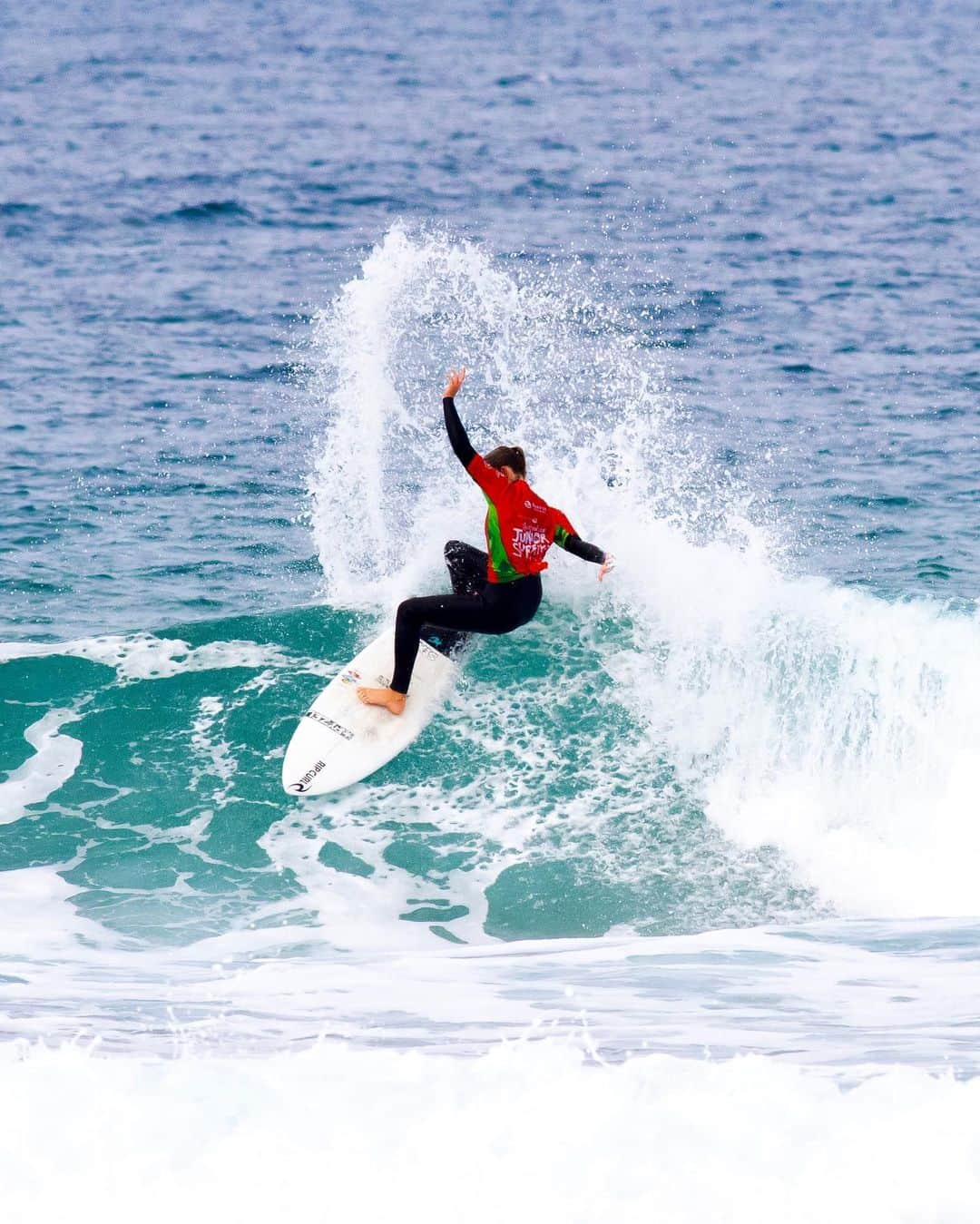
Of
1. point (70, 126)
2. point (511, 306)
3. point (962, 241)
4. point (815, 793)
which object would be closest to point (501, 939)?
point (815, 793)

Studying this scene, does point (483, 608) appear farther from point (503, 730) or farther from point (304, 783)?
point (304, 783)

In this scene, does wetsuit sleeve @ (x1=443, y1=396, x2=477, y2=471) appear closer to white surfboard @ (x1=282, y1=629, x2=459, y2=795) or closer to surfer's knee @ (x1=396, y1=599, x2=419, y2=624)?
surfer's knee @ (x1=396, y1=599, x2=419, y2=624)

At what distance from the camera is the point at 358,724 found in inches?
430

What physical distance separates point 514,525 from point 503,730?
1.94m

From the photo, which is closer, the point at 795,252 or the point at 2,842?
the point at 2,842

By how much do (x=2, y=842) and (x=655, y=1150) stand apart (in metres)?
5.47

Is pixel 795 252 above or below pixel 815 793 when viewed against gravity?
above

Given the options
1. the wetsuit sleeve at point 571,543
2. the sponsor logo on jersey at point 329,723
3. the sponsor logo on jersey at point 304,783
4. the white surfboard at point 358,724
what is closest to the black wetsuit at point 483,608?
the wetsuit sleeve at point 571,543

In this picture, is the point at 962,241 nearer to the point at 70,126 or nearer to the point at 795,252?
the point at 795,252

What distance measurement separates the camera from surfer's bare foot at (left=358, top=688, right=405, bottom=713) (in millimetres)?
10883

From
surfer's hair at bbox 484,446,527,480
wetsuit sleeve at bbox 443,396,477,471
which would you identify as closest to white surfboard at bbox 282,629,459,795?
surfer's hair at bbox 484,446,527,480

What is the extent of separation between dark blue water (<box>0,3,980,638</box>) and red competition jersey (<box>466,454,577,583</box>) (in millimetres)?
3728

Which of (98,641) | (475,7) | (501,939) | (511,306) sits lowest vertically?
(501,939)

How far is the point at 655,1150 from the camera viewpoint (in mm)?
6957
